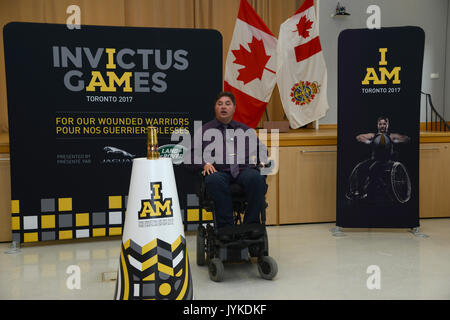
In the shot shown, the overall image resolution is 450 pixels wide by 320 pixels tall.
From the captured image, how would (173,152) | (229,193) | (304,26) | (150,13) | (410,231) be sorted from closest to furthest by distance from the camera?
(229,193) → (173,152) → (410,231) → (304,26) → (150,13)

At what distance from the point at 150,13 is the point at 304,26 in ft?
5.94

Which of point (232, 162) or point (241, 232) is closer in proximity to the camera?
point (241, 232)

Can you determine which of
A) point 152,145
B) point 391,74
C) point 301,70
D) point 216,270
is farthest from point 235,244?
point 301,70

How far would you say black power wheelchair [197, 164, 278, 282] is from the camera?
2.64m

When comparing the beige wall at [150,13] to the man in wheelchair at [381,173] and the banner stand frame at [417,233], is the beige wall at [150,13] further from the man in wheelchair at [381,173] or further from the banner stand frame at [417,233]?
the banner stand frame at [417,233]

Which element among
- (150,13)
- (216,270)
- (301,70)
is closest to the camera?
(216,270)

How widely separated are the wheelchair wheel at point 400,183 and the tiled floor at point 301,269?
0.31 metres

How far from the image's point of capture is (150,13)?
5203 millimetres

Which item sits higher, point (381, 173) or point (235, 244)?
point (381, 173)

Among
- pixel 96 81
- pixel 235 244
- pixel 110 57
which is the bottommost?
pixel 235 244

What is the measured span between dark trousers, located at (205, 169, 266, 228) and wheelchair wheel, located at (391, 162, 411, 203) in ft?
4.52

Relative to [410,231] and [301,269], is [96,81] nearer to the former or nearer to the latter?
[301,269]

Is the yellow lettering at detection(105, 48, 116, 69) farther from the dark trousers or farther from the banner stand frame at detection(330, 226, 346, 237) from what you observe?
the banner stand frame at detection(330, 226, 346, 237)

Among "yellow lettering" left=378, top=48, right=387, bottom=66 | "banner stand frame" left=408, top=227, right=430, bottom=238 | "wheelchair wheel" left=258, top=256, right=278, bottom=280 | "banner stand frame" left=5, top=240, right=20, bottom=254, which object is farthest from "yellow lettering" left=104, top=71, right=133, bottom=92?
"banner stand frame" left=408, top=227, right=430, bottom=238
